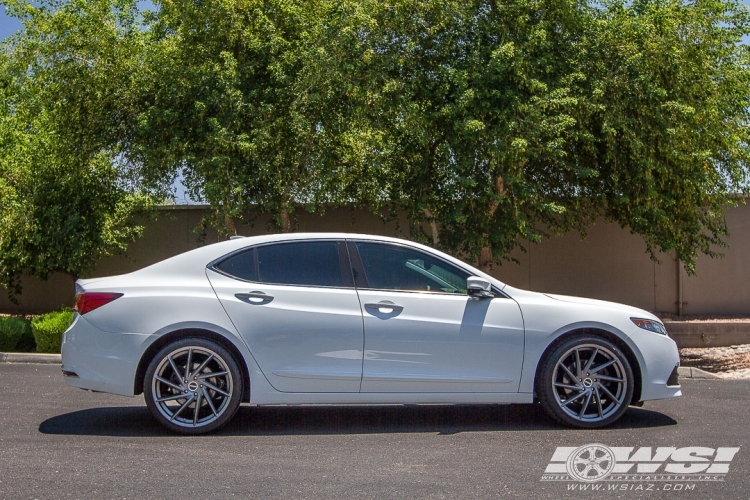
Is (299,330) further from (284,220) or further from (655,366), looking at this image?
(284,220)

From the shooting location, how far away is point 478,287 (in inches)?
272

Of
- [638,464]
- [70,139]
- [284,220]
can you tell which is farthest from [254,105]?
[638,464]

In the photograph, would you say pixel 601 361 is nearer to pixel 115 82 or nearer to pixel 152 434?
pixel 152 434

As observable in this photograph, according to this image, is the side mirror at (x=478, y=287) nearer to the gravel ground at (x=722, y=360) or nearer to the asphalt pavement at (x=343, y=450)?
the asphalt pavement at (x=343, y=450)

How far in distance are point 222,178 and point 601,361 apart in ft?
24.1

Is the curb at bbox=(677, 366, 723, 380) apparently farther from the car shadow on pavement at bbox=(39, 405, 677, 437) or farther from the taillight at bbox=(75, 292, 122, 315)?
the taillight at bbox=(75, 292, 122, 315)

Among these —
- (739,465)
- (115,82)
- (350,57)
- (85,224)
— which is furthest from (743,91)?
(85,224)

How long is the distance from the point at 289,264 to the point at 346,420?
149cm

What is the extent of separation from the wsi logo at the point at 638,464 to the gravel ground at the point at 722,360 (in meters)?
5.96

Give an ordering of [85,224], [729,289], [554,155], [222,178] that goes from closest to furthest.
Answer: [554,155] < [222,178] < [85,224] < [729,289]

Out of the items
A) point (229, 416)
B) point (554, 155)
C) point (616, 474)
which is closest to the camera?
point (616, 474)

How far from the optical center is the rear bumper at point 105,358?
261 inches

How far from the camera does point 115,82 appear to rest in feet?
45.4

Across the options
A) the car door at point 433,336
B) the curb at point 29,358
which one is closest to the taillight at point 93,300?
the car door at point 433,336
